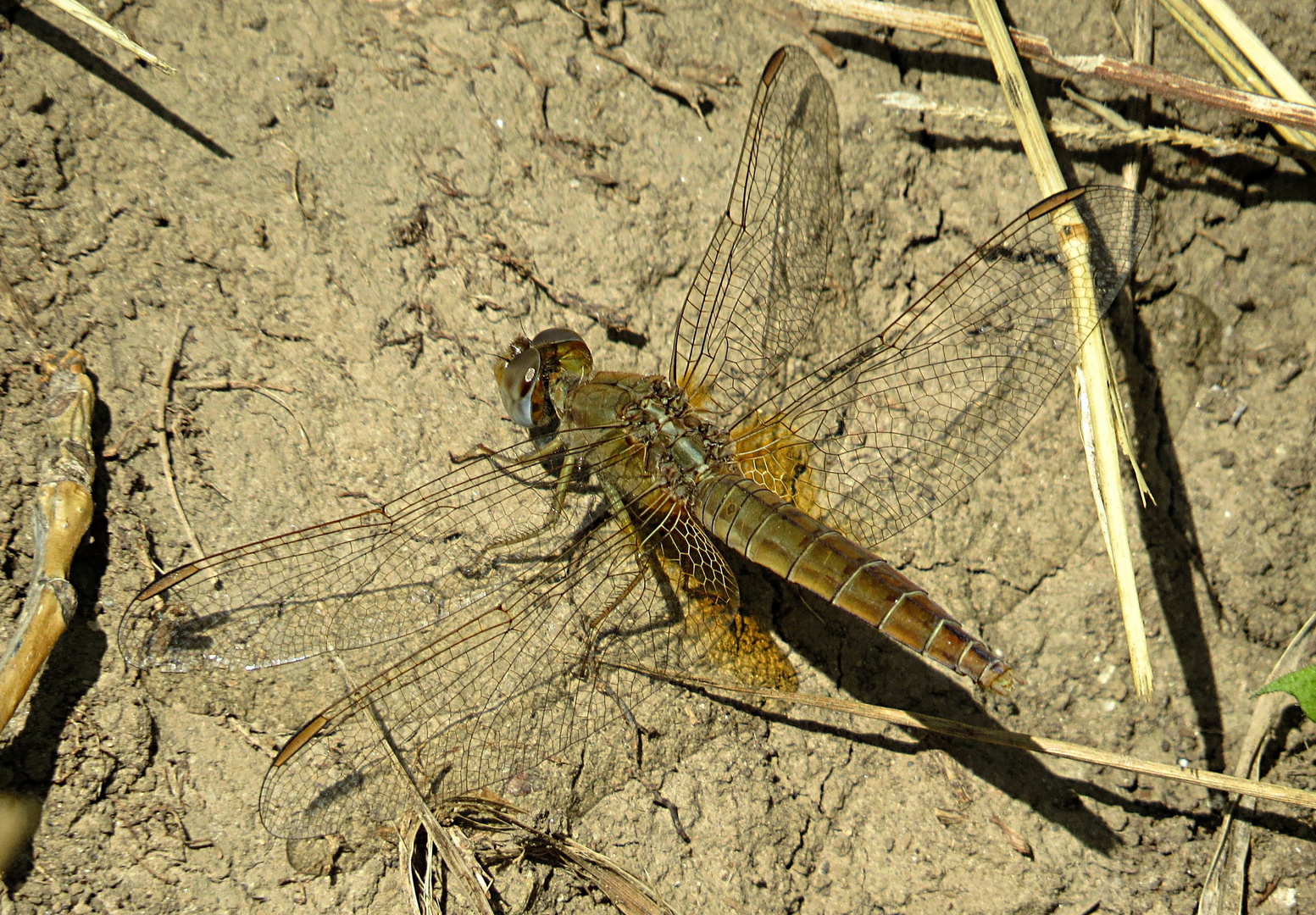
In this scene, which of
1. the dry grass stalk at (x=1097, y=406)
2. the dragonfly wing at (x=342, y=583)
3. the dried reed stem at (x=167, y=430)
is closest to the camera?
the dragonfly wing at (x=342, y=583)

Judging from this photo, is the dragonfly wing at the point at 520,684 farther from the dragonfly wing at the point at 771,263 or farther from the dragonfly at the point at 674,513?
the dragonfly wing at the point at 771,263

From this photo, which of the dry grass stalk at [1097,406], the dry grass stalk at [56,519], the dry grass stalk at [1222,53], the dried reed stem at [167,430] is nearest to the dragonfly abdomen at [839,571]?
the dry grass stalk at [1097,406]

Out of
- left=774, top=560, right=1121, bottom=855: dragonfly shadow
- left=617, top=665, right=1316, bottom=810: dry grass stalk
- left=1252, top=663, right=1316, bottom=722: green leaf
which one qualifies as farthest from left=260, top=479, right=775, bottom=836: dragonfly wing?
left=1252, top=663, right=1316, bottom=722: green leaf

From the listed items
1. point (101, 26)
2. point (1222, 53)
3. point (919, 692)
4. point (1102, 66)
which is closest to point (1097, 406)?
point (919, 692)

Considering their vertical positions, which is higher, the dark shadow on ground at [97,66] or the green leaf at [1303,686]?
the dark shadow on ground at [97,66]

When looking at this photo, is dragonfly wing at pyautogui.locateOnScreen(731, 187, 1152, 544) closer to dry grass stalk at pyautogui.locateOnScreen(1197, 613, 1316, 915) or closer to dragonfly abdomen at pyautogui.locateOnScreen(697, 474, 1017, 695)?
dragonfly abdomen at pyautogui.locateOnScreen(697, 474, 1017, 695)

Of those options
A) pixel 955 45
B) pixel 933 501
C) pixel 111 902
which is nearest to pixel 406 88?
pixel 955 45

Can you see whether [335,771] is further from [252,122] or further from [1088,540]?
[1088,540]
